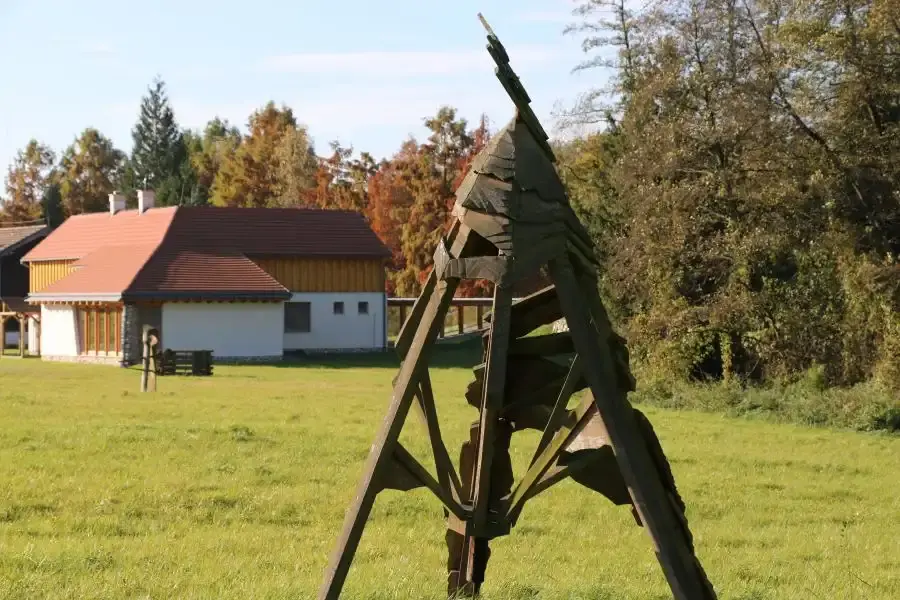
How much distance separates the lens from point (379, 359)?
2023 inches

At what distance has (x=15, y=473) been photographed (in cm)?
1487

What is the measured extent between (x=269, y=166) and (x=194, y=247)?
35130 mm

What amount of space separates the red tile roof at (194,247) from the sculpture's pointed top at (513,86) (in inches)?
1600

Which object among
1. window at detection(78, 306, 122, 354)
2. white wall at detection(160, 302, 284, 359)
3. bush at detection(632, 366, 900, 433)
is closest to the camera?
bush at detection(632, 366, 900, 433)

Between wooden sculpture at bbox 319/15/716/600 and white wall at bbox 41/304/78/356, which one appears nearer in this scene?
wooden sculpture at bbox 319/15/716/600

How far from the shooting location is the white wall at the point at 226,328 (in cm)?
4750

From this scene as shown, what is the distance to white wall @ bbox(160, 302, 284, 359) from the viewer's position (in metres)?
47.5

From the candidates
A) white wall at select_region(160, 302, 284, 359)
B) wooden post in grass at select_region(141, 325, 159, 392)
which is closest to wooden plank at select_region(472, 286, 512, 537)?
wooden post in grass at select_region(141, 325, 159, 392)

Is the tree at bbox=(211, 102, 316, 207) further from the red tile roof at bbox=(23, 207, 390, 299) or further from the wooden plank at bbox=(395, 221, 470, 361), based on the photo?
the wooden plank at bbox=(395, 221, 470, 361)

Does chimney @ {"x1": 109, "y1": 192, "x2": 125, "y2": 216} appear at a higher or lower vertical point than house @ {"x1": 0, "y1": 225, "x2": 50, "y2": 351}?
higher

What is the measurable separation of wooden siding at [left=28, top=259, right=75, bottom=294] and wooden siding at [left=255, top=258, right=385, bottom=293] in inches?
402

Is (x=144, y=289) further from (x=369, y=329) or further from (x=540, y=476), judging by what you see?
(x=540, y=476)

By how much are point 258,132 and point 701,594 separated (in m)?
84.7

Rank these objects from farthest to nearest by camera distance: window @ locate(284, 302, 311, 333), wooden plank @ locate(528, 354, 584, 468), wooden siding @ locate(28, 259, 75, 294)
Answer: wooden siding @ locate(28, 259, 75, 294) < window @ locate(284, 302, 311, 333) < wooden plank @ locate(528, 354, 584, 468)
